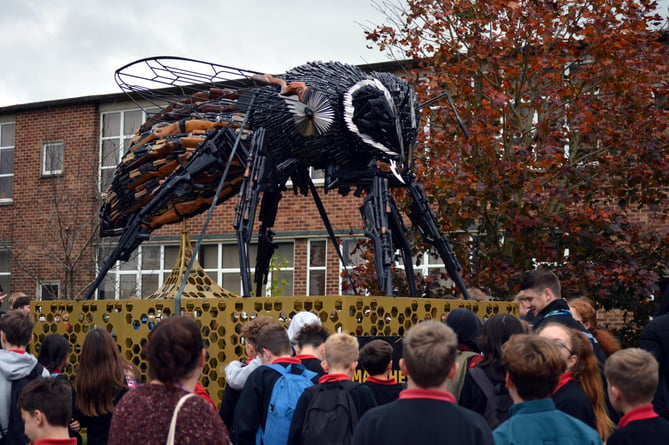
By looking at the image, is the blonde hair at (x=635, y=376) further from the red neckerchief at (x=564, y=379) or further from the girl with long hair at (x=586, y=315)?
the girl with long hair at (x=586, y=315)

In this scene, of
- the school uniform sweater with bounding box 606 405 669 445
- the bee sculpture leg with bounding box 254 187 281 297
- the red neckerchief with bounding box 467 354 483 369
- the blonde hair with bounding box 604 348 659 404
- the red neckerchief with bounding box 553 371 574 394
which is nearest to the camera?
the school uniform sweater with bounding box 606 405 669 445

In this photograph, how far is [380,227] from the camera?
755cm

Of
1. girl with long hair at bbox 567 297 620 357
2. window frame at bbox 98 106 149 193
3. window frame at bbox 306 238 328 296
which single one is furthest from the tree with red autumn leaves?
window frame at bbox 98 106 149 193

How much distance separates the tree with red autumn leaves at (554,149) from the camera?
1063 centimetres

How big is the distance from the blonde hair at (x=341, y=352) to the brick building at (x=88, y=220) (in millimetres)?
13832

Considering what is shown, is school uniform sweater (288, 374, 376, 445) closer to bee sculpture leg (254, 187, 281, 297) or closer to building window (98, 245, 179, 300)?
bee sculpture leg (254, 187, 281, 297)

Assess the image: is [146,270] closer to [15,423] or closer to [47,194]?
[47,194]

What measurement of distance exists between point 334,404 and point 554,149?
21.6 ft

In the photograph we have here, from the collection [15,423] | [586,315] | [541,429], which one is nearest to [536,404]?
[541,429]

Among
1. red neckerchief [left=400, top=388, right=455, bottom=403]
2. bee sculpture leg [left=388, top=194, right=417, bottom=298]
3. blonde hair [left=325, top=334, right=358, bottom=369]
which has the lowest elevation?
blonde hair [left=325, top=334, right=358, bottom=369]

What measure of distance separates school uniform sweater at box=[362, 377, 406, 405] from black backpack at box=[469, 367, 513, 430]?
0.65m

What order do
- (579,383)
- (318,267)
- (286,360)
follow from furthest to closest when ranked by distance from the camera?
(318,267), (286,360), (579,383)

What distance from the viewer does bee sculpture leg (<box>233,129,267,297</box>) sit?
778 centimetres

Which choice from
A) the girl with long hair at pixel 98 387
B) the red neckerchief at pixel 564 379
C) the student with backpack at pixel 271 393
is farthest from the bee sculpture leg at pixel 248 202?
the red neckerchief at pixel 564 379
